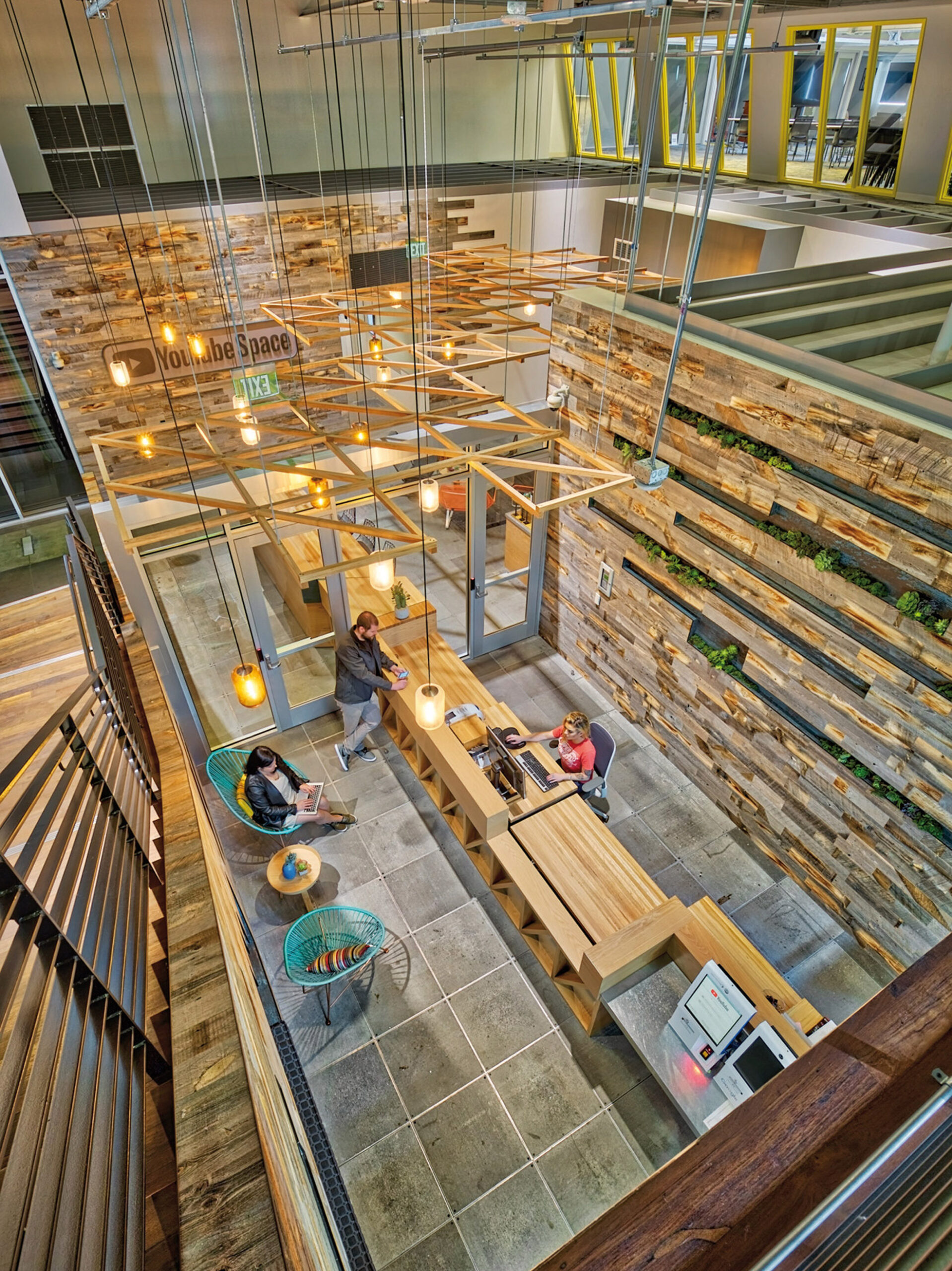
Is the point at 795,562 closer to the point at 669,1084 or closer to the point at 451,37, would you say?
the point at 669,1084

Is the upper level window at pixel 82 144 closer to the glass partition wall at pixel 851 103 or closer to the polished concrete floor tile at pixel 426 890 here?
the glass partition wall at pixel 851 103

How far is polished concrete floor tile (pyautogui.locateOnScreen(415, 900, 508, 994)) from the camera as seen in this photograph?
→ 15.9 feet

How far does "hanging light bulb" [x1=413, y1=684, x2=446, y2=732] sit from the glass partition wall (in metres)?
8.98

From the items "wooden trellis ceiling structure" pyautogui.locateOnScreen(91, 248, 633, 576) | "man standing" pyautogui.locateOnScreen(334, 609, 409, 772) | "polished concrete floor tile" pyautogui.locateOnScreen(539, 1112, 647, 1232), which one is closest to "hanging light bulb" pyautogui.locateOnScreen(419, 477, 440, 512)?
"wooden trellis ceiling structure" pyautogui.locateOnScreen(91, 248, 633, 576)

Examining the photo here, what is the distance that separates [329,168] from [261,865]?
10509 millimetres

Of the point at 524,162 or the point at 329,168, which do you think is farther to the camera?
the point at 524,162

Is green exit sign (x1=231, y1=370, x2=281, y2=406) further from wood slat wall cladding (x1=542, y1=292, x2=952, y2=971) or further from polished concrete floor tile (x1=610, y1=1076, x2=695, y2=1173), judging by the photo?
polished concrete floor tile (x1=610, y1=1076, x2=695, y2=1173)

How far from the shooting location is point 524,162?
41.2 feet

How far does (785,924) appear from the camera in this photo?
5227mm

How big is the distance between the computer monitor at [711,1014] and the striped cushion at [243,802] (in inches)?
128

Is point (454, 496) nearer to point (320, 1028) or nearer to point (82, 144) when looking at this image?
point (320, 1028)

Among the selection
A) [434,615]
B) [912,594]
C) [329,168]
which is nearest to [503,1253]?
[912,594]

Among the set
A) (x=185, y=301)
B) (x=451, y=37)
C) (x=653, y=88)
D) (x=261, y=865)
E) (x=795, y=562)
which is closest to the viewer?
(x=653, y=88)

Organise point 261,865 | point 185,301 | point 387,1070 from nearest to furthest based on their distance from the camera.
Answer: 1. point 387,1070
2. point 261,865
3. point 185,301
